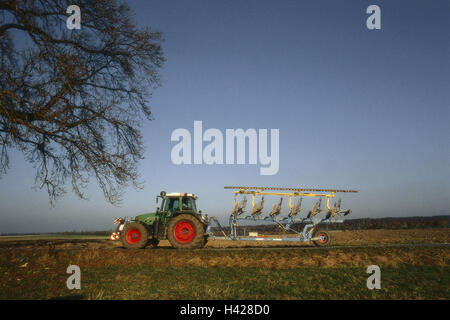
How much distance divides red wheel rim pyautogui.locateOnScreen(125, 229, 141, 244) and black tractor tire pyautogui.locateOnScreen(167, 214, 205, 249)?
142 cm

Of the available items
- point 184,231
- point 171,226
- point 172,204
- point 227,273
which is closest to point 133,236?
point 171,226

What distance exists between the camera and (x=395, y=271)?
390 inches

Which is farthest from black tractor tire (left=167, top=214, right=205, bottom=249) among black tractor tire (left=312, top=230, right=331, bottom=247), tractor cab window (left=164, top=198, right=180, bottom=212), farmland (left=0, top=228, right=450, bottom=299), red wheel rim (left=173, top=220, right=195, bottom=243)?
black tractor tire (left=312, top=230, right=331, bottom=247)

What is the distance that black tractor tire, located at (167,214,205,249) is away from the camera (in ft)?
43.9

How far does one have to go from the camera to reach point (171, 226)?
529 inches

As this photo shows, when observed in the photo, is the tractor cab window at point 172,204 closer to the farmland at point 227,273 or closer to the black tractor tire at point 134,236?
the black tractor tire at point 134,236

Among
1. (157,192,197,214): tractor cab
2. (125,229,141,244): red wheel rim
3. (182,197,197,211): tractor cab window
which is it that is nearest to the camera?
(125,229,141,244): red wheel rim

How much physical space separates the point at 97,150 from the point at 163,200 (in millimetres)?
3545

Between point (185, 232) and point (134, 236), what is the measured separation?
2.24 m

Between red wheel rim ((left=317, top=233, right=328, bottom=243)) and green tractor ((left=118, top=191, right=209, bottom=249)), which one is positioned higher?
green tractor ((left=118, top=191, right=209, bottom=249))

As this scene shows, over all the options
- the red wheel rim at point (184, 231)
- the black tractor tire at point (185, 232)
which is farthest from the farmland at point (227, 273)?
the red wheel rim at point (184, 231)

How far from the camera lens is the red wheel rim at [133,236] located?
13.7 meters

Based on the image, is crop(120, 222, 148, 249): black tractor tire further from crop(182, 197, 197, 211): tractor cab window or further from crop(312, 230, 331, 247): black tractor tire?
crop(312, 230, 331, 247): black tractor tire
